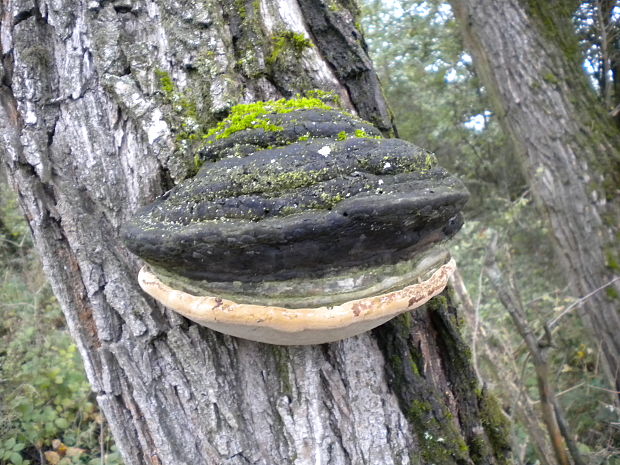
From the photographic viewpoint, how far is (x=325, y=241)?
1029 millimetres

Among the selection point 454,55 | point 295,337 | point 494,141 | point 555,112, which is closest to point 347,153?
point 295,337

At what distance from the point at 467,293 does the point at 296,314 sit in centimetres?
320

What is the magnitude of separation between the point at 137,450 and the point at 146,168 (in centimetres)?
91

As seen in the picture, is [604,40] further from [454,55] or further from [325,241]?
[325,241]

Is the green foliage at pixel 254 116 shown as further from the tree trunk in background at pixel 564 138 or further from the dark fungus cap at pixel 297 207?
the tree trunk in background at pixel 564 138

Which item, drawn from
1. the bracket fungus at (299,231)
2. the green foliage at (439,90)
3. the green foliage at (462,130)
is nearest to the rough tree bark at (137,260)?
Answer: the bracket fungus at (299,231)

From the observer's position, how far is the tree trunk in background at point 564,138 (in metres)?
3.42

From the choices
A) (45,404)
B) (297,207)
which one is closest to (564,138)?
(297,207)

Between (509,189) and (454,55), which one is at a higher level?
(454,55)

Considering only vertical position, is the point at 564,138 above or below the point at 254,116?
below

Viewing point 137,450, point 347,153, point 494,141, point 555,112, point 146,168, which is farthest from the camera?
point 494,141

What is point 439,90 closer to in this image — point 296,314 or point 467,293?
point 467,293

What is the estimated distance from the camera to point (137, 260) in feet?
4.86

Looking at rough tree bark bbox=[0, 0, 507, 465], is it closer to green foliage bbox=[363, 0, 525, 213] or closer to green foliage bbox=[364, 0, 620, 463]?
green foliage bbox=[364, 0, 620, 463]
